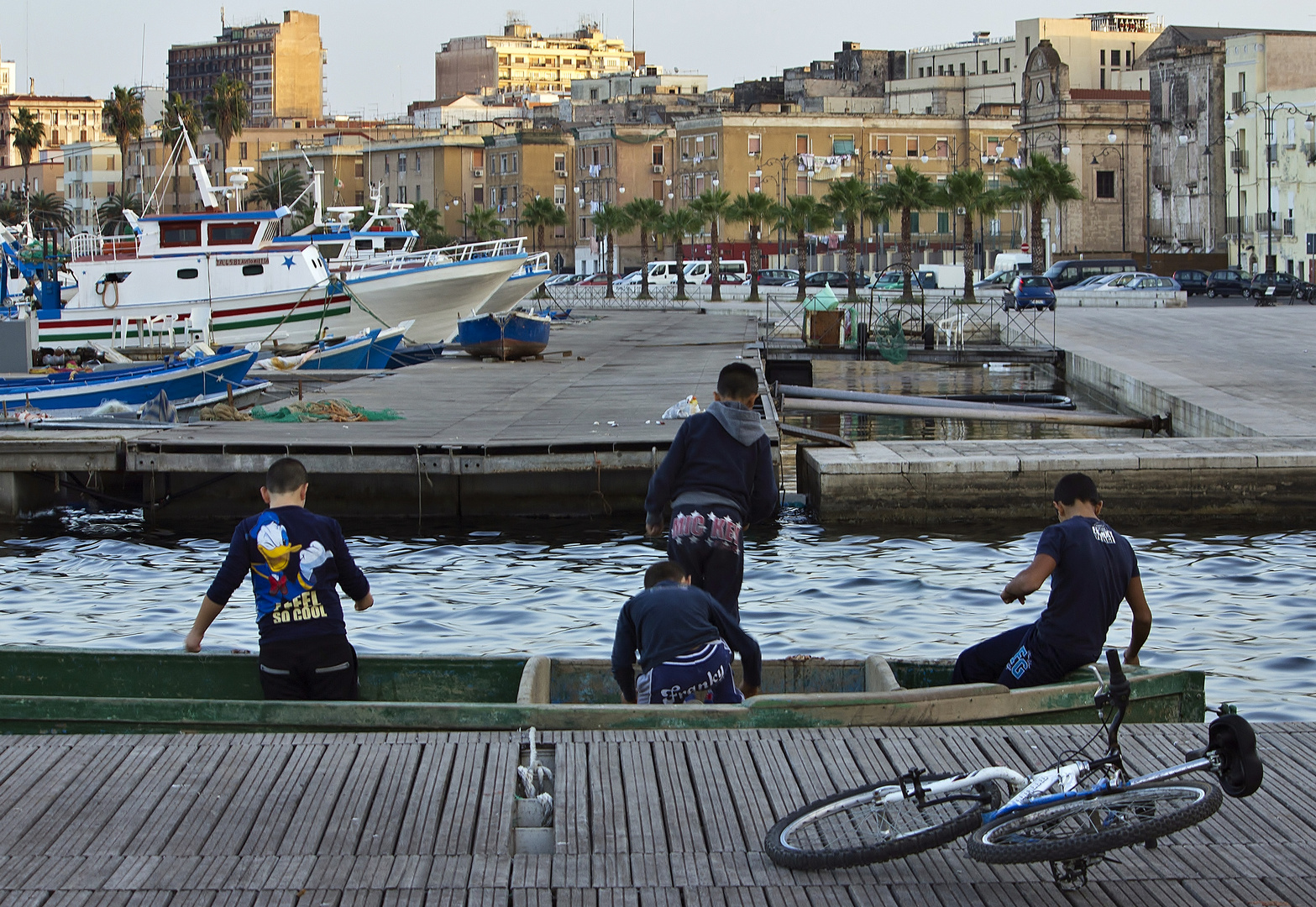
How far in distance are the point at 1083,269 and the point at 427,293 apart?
40.5m

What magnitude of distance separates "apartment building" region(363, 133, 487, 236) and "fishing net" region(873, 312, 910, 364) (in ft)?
253

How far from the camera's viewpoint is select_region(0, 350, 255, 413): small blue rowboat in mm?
23094

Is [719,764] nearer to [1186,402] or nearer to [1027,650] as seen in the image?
[1027,650]

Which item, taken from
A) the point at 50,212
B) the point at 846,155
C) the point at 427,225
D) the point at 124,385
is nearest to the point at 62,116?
the point at 50,212

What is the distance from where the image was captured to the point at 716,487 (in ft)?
29.1

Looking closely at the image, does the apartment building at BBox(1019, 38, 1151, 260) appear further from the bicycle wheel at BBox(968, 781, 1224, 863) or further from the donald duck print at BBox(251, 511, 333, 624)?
the bicycle wheel at BBox(968, 781, 1224, 863)

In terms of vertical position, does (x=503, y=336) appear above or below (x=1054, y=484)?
above

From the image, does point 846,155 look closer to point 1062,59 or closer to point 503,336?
→ point 1062,59

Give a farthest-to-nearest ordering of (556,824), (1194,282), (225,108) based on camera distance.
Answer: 1. (225,108)
2. (1194,282)
3. (556,824)

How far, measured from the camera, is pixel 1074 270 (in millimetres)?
72688

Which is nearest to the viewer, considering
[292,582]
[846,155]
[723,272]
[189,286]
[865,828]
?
[865,828]

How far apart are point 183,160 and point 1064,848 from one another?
390 ft

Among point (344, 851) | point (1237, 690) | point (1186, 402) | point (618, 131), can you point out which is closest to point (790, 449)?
point (1186, 402)

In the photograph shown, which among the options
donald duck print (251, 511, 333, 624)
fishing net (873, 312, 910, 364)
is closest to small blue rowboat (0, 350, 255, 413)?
donald duck print (251, 511, 333, 624)
